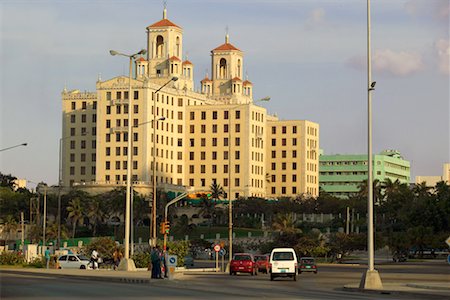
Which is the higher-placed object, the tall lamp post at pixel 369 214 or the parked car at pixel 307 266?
the tall lamp post at pixel 369 214

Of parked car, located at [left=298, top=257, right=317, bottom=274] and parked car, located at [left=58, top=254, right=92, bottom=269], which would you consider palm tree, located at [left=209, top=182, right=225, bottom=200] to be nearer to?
parked car, located at [left=298, top=257, right=317, bottom=274]

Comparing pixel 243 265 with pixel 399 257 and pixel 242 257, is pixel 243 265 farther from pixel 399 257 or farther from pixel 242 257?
pixel 399 257

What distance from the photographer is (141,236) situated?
Answer: 154000 millimetres

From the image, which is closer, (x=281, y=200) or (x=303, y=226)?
(x=303, y=226)

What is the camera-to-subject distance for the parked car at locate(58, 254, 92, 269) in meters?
72.2

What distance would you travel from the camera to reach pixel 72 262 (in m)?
72.9

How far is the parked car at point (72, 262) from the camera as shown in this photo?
72188mm

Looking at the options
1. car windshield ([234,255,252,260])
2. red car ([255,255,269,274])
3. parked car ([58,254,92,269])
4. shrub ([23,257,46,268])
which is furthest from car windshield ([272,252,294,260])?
shrub ([23,257,46,268])

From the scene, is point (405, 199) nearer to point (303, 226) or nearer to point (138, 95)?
point (303, 226)

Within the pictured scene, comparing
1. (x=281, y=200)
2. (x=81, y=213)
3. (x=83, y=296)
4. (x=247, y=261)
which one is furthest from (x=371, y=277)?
(x=281, y=200)

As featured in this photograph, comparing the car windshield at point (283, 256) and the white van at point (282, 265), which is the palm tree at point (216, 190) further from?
the white van at point (282, 265)

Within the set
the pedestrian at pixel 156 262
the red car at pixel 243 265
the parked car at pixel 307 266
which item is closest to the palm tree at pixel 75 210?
the parked car at pixel 307 266

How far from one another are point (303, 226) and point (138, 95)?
44595 millimetres

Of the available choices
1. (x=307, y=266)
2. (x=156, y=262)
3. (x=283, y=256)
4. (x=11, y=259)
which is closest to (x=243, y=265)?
(x=307, y=266)
